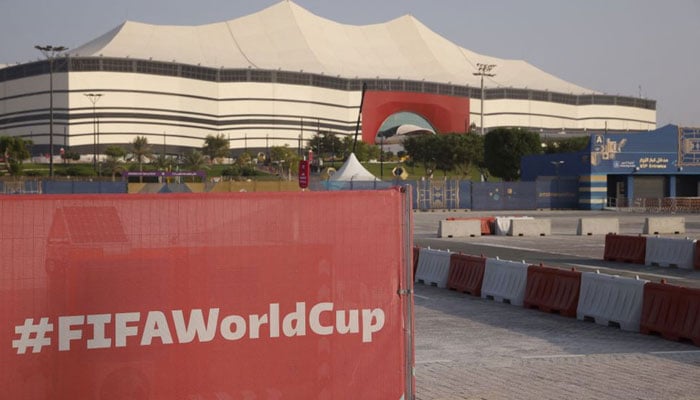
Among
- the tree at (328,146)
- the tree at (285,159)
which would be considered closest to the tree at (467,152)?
the tree at (285,159)

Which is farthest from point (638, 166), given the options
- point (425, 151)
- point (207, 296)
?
point (207, 296)

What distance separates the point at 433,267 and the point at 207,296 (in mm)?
16660

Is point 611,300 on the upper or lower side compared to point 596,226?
upper

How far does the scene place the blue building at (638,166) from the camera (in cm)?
7888

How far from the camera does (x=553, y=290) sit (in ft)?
60.7

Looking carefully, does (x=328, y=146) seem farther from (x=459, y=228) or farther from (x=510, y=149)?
(x=459, y=228)

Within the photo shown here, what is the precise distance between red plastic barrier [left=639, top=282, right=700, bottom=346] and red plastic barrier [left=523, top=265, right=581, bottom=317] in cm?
212

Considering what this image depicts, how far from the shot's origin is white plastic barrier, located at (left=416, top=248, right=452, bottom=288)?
23406mm

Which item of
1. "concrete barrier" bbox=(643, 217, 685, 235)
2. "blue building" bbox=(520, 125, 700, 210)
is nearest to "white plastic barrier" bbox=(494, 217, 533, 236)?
"concrete barrier" bbox=(643, 217, 685, 235)

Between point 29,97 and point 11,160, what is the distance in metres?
63.7

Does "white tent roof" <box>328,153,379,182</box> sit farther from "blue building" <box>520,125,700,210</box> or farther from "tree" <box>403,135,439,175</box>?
"tree" <box>403,135,439,175</box>

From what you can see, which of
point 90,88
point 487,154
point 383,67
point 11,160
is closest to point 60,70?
point 90,88

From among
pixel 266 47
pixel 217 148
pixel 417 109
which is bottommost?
pixel 217 148

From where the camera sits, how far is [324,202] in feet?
26.8
